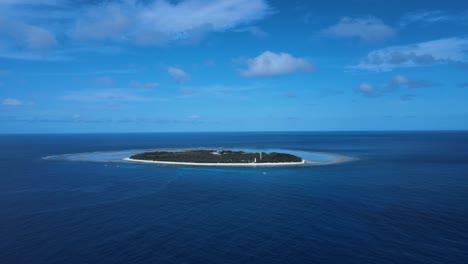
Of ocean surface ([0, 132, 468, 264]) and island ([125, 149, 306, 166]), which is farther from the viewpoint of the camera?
island ([125, 149, 306, 166])

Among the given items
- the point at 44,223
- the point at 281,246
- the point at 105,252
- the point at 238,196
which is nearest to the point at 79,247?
the point at 105,252

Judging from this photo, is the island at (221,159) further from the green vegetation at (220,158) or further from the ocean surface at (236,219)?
the ocean surface at (236,219)

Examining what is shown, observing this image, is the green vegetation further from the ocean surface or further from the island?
the ocean surface

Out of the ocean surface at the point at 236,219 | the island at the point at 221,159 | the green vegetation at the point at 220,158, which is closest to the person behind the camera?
the ocean surface at the point at 236,219

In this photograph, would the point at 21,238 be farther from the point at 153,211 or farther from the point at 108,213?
the point at 153,211

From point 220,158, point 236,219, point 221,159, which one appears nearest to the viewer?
point 236,219

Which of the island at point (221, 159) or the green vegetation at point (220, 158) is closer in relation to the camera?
the island at point (221, 159)

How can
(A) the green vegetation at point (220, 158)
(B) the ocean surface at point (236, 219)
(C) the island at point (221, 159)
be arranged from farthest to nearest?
(A) the green vegetation at point (220, 158), (C) the island at point (221, 159), (B) the ocean surface at point (236, 219)

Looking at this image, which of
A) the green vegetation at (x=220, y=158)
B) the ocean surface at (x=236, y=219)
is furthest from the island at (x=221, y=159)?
the ocean surface at (x=236, y=219)

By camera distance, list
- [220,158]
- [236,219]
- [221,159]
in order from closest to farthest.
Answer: [236,219], [221,159], [220,158]

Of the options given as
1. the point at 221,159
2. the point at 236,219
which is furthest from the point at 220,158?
the point at 236,219

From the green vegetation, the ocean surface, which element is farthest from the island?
the ocean surface

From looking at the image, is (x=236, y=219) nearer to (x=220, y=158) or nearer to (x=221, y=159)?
(x=221, y=159)
